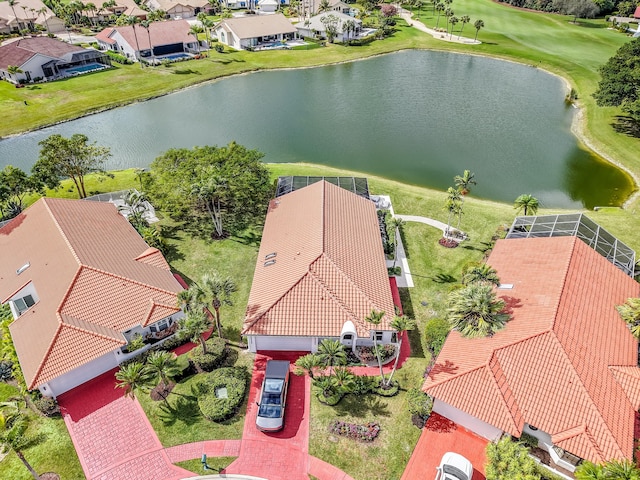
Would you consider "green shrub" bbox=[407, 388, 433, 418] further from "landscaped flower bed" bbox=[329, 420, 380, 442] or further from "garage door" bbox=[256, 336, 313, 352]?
"garage door" bbox=[256, 336, 313, 352]

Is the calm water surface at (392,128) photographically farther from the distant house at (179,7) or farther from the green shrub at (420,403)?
the distant house at (179,7)

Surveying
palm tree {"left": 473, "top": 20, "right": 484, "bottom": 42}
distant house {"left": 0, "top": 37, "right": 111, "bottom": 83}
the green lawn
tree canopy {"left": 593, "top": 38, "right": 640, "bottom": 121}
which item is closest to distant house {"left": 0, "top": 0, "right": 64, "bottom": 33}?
distant house {"left": 0, "top": 37, "right": 111, "bottom": 83}

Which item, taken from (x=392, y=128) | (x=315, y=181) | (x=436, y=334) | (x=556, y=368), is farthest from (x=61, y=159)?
(x=556, y=368)

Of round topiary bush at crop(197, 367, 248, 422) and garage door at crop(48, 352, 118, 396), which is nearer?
round topiary bush at crop(197, 367, 248, 422)

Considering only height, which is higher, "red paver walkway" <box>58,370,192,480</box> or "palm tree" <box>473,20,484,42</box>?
"palm tree" <box>473,20,484,42</box>

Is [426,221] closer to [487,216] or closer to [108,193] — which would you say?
[487,216]

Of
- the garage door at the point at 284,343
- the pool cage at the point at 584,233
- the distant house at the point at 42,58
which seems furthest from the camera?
the distant house at the point at 42,58

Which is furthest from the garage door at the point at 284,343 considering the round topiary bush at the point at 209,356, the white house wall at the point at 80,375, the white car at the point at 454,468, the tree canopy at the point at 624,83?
the tree canopy at the point at 624,83
